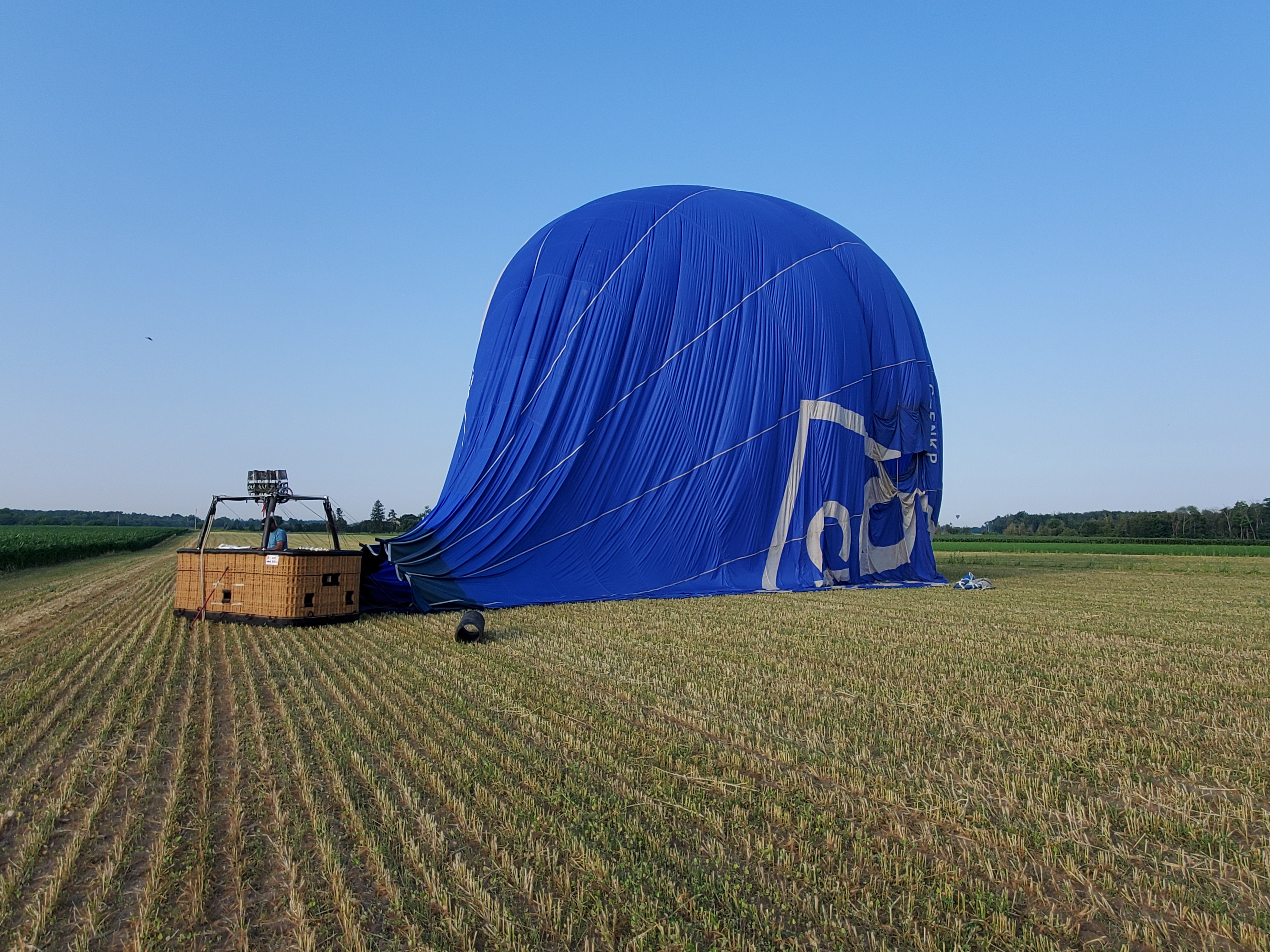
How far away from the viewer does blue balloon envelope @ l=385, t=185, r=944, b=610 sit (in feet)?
40.5

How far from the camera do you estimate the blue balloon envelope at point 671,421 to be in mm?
12336

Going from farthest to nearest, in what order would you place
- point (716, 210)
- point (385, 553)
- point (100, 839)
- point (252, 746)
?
point (716, 210)
point (385, 553)
point (252, 746)
point (100, 839)

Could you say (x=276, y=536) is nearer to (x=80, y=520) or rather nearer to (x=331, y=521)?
(x=331, y=521)

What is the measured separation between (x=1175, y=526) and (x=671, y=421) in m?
73.8

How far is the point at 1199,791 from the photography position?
4074mm

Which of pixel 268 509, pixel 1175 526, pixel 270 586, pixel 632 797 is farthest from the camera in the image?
pixel 1175 526

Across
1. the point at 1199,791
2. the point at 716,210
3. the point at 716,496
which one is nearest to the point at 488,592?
the point at 716,496

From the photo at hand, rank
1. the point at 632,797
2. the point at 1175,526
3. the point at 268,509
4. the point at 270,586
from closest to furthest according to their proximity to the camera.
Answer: the point at 632,797 → the point at 270,586 → the point at 268,509 → the point at 1175,526

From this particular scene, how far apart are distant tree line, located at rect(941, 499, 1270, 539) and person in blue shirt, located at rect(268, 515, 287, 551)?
6525cm

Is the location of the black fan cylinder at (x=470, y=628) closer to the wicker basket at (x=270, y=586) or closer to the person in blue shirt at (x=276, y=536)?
the wicker basket at (x=270, y=586)

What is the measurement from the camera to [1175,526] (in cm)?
7212

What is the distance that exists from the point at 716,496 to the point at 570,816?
407 inches

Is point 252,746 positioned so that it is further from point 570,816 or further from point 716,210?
point 716,210

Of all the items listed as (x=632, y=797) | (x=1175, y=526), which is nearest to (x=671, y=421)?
(x=632, y=797)
